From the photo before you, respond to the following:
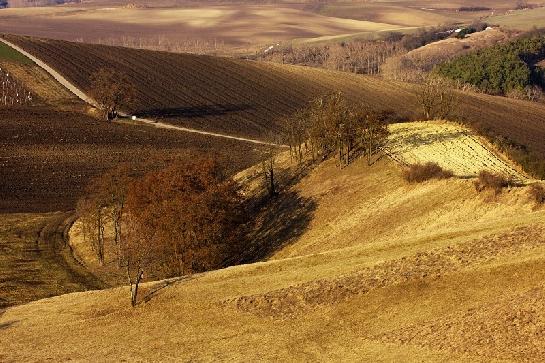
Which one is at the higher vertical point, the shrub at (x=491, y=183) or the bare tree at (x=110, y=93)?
the shrub at (x=491, y=183)

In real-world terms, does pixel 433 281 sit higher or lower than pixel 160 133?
higher

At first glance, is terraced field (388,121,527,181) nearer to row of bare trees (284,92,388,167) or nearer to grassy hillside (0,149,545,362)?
row of bare trees (284,92,388,167)

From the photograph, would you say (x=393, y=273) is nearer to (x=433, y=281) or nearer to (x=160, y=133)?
(x=433, y=281)

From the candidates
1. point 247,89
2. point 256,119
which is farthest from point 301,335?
point 247,89

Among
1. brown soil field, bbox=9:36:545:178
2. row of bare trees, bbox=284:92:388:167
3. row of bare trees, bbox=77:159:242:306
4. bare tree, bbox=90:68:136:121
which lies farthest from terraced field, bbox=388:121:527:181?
bare tree, bbox=90:68:136:121

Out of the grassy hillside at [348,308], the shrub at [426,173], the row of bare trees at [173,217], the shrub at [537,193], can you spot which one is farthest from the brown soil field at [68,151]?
the shrub at [537,193]

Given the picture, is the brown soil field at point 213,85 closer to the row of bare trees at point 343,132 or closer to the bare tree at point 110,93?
the bare tree at point 110,93

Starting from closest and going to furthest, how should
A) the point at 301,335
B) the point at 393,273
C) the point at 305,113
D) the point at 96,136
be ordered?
the point at 301,335
the point at 393,273
the point at 305,113
the point at 96,136
